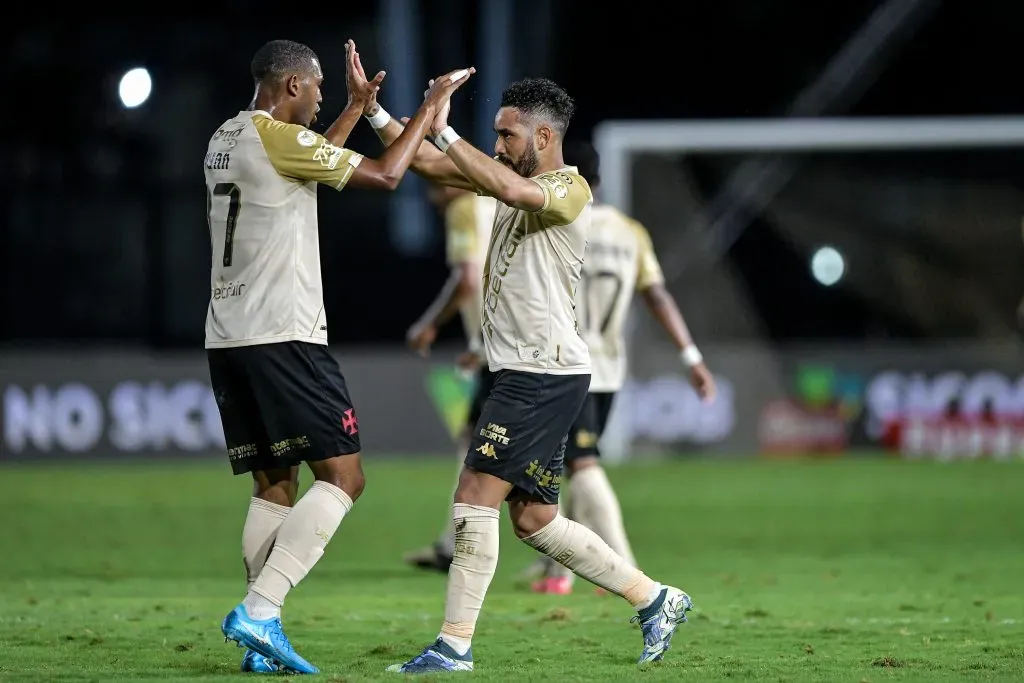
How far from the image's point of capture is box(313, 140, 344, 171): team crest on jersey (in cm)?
578

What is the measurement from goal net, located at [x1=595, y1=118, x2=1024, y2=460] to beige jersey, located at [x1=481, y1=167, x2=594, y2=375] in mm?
11601

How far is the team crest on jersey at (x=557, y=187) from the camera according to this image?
5745 millimetres

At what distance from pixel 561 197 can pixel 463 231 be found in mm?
3666

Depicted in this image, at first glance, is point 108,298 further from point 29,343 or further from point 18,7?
point 18,7

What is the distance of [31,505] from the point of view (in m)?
13.6

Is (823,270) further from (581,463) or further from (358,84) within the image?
(358,84)

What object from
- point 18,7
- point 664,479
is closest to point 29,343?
point 18,7

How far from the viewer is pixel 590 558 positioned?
6059 mm

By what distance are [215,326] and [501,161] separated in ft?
3.90

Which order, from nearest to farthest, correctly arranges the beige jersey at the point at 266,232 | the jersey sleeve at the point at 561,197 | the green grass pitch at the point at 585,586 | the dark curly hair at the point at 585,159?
the jersey sleeve at the point at 561,197, the beige jersey at the point at 266,232, the green grass pitch at the point at 585,586, the dark curly hair at the point at 585,159

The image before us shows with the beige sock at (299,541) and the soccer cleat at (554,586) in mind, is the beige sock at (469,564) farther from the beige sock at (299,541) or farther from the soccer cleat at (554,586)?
the soccer cleat at (554,586)

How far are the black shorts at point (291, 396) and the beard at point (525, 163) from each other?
37.2 inches

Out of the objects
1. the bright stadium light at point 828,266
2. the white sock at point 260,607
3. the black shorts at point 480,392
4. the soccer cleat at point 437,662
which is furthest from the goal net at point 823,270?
the white sock at point 260,607

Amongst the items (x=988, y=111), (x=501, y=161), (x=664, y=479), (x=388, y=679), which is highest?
(x=988, y=111)
